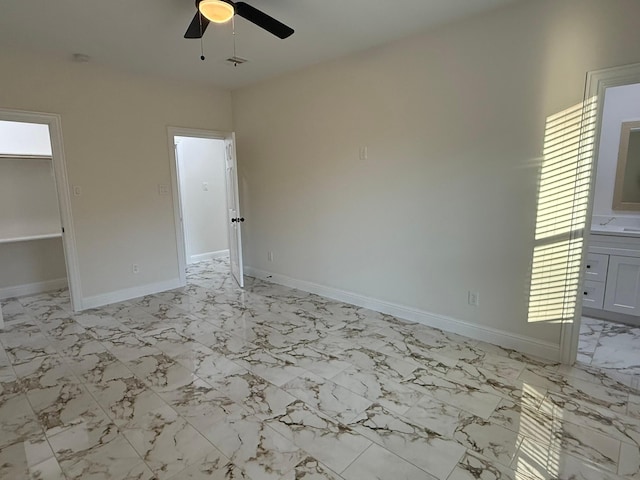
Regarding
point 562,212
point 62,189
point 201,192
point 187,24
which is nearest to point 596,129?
point 562,212

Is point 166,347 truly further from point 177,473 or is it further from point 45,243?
point 45,243

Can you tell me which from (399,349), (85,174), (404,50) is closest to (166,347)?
(399,349)

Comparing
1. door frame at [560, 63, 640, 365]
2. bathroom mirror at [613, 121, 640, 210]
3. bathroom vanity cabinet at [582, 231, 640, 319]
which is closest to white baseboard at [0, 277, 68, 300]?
door frame at [560, 63, 640, 365]

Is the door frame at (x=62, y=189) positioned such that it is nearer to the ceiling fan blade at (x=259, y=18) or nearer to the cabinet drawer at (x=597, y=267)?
the ceiling fan blade at (x=259, y=18)

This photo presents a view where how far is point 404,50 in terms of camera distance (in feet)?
10.7

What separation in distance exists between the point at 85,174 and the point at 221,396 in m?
3.11

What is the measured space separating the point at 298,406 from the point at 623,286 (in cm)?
325

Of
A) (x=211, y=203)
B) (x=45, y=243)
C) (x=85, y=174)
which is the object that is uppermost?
(x=85, y=174)

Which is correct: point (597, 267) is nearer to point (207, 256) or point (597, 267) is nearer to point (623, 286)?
point (623, 286)

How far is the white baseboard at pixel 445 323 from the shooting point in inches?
111

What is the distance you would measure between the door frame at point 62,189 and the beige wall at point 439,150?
2.38 meters

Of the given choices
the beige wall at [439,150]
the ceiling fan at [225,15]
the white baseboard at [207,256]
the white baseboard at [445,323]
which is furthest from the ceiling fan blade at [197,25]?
the white baseboard at [207,256]

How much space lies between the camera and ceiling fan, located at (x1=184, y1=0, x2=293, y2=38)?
208 centimetres

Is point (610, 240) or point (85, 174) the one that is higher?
point (85, 174)
